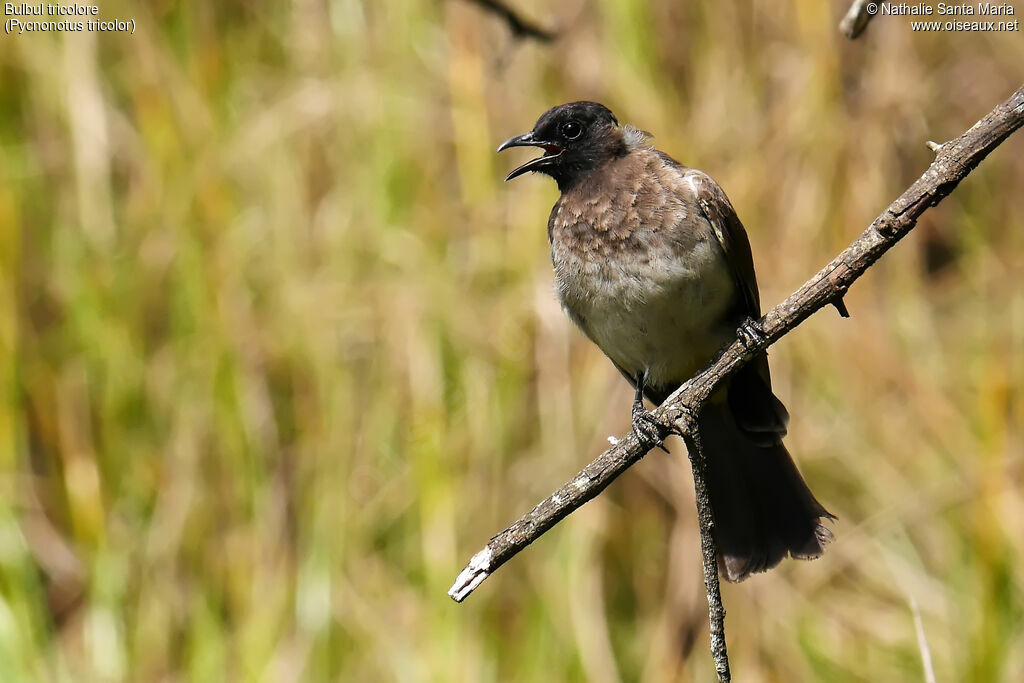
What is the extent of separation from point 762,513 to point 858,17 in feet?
5.16

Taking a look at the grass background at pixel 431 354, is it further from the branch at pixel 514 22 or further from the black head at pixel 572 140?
the branch at pixel 514 22

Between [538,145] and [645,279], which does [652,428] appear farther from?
[538,145]

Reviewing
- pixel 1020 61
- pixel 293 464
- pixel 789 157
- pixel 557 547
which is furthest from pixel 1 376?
pixel 1020 61

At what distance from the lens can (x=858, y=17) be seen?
2713 mm

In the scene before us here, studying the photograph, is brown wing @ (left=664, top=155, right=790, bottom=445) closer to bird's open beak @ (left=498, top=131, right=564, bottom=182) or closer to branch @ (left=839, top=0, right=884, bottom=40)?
bird's open beak @ (left=498, top=131, right=564, bottom=182)

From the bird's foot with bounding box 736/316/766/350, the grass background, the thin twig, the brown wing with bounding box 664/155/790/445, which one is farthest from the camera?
the grass background

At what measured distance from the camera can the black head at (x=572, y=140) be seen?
Answer: 13.0ft

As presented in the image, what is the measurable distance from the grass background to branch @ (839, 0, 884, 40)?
2793 mm

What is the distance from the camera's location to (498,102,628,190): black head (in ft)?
13.0

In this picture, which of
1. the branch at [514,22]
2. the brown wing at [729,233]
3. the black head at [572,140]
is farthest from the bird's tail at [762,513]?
the branch at [514,22]

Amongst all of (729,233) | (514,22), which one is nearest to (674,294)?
(729,233)

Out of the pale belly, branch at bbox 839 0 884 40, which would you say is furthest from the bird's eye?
branch at bbox 839 0 884 40

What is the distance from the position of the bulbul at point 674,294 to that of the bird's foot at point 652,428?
11mm

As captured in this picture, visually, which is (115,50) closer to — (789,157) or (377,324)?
(377,324)
